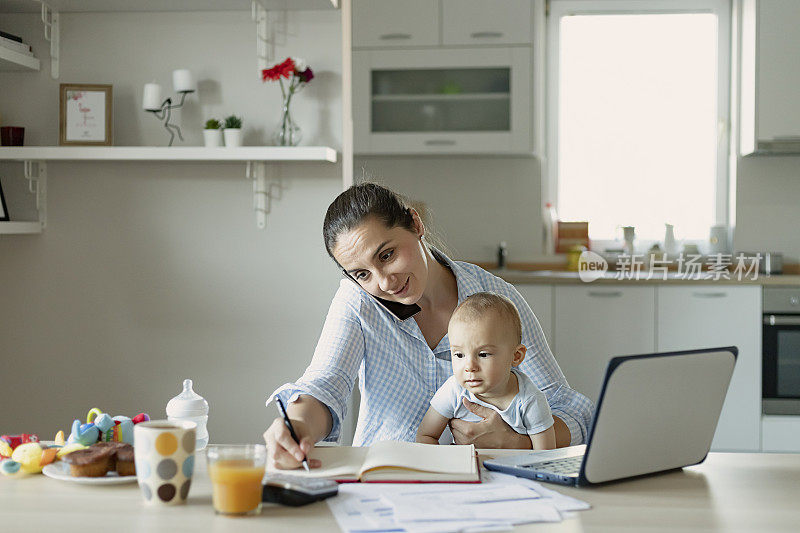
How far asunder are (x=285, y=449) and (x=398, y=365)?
1.96 feet

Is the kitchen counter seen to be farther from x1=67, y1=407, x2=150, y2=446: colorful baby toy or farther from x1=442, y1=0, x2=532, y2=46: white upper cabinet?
x1=67, y1=407, x2=150, y2=446: colorful baby toy

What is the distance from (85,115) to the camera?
2.85 metres

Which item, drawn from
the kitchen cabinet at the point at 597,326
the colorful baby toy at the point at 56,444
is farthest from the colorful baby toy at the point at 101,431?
the kitchen cabinet at the point at 597,326

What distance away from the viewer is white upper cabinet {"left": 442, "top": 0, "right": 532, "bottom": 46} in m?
4.28

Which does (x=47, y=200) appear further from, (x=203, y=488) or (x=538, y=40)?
(x=538, y=40)

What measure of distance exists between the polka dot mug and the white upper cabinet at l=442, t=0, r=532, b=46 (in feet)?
11.6

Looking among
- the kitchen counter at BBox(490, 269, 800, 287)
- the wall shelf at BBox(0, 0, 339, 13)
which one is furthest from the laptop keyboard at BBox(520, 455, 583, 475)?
the kitchen counter at BBox(490, 269, 800, 287)

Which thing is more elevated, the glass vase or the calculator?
the glass vase

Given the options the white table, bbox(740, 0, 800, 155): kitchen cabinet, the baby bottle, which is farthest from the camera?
bbox(740, 0, 800, 155): kitchen cabinet

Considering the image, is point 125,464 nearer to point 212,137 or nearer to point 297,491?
point 297,491

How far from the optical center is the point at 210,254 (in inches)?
116

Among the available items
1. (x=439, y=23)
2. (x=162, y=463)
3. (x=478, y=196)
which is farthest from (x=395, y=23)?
(x=162, y=463)

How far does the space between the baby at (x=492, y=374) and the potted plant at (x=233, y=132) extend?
142cm

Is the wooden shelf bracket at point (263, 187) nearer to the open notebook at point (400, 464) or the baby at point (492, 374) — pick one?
the baby at point (492, 374)
